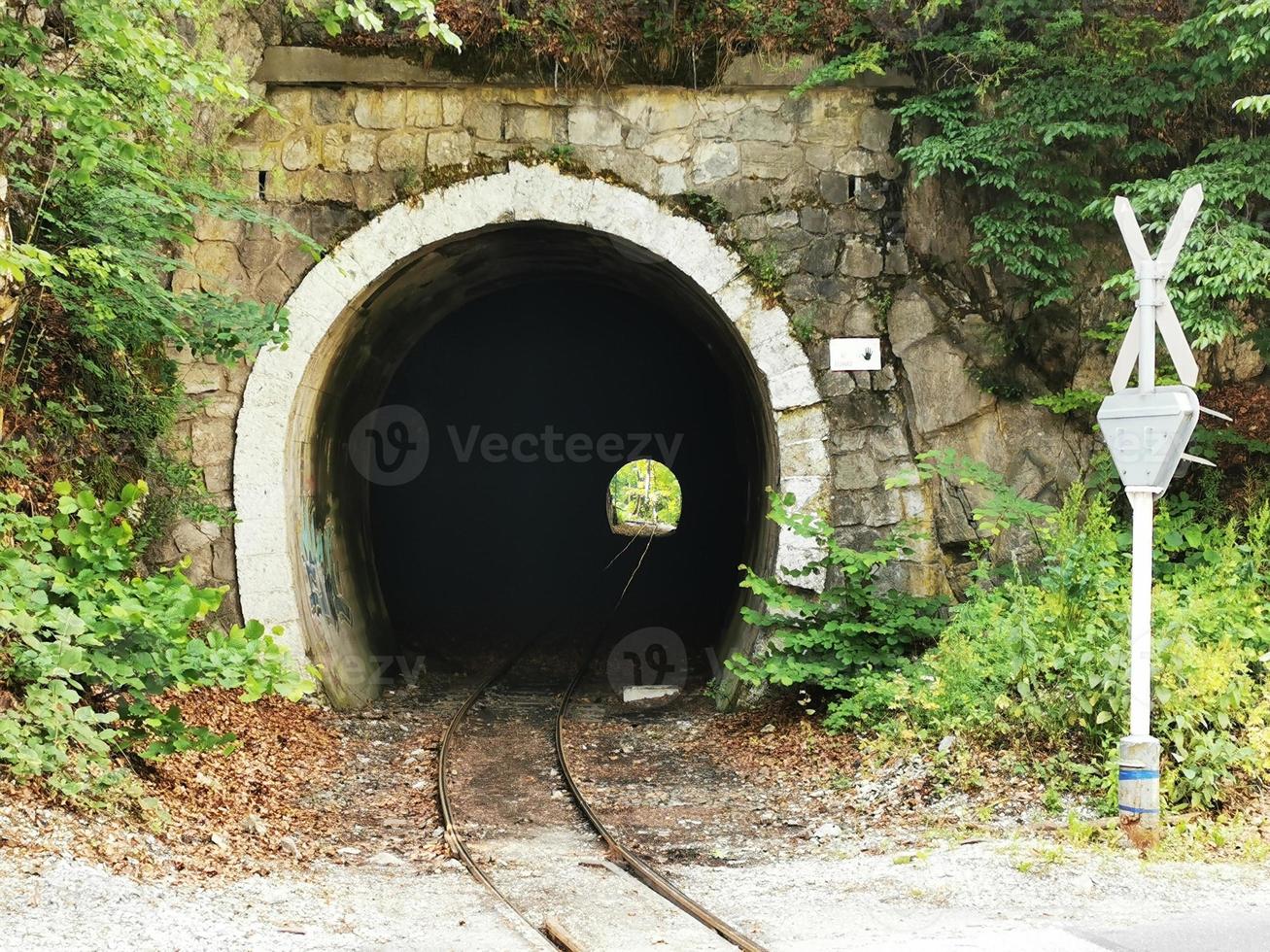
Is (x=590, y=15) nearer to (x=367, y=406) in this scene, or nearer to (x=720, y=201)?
(x=720, y=201)

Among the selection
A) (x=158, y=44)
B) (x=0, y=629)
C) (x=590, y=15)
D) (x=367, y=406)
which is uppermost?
(x=590, y=15)

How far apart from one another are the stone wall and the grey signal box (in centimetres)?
331

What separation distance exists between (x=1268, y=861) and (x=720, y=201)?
5832mm

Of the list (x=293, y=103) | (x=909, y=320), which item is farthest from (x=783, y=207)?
(x=293, y=103)

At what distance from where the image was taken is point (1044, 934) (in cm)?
443

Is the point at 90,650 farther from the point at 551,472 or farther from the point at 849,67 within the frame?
the point at 551,472

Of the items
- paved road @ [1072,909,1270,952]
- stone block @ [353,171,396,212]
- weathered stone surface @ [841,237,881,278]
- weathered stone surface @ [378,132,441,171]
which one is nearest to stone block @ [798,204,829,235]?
weathered stone surface @ [841,237,881,278]

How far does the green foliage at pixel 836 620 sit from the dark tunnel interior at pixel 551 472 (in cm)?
412

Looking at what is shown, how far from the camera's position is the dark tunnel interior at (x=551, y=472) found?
1470 centimetres

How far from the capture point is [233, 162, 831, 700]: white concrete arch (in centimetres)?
904

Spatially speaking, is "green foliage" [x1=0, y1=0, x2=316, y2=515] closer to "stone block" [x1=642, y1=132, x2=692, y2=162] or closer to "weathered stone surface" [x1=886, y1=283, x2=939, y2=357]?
"stone block" [x1=642, y1=132, x2=692, y2=162]

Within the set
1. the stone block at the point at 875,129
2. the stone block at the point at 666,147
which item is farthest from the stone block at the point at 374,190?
the stone block at the point at 875,129

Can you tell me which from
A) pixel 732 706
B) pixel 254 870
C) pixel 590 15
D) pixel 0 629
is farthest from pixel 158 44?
pixel 732 706

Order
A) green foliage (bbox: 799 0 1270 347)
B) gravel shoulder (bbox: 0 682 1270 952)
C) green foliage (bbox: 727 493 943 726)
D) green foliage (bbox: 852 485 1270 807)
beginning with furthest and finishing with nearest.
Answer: green foliage (bbox: 727 493 943 726), green foliage (bbox: 799 0 1270 347), green foliage (bbox: 852 485 1270 807), gravel shoulder (bbox: 0 682 1270 952)
